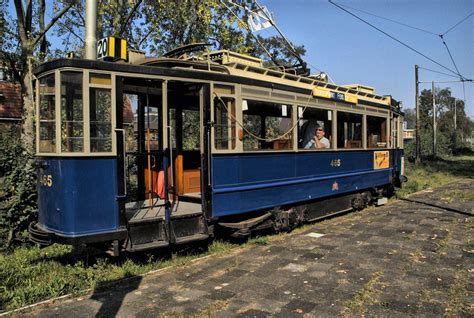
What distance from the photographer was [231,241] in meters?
7.66

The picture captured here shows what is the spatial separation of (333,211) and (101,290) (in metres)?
6.11

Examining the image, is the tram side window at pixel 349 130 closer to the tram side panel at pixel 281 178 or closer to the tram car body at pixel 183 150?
the tram car body at pixel 183 150

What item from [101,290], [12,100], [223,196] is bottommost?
[101,290]

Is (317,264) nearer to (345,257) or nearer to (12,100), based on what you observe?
(345,257)

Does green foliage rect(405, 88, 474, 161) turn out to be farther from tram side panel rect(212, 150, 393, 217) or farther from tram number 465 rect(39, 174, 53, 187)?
tram number 465 rect(39, 174, 53, 187)

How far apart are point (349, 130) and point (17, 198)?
275 inches

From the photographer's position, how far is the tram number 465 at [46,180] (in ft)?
19.0

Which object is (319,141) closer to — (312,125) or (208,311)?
(312,125)

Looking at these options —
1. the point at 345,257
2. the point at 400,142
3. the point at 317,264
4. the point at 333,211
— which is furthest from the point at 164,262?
the point at 400,142

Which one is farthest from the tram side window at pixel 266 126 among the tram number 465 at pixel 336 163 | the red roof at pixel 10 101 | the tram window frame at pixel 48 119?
the red roof at pixel 10 101

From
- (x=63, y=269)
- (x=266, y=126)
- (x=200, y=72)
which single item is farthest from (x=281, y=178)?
(x=63, y=269)

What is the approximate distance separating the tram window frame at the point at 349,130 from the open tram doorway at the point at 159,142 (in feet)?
11.7

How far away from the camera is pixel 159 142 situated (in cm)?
763

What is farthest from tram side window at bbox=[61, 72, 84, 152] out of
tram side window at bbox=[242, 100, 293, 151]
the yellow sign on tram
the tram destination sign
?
the yellow sign on tram
